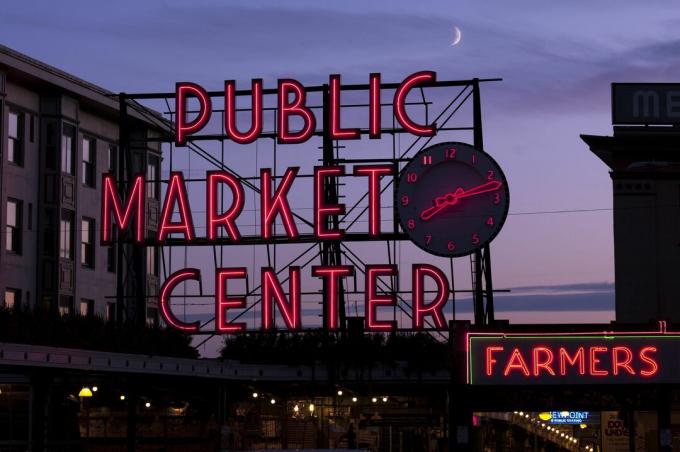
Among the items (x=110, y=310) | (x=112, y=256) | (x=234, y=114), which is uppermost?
(x=234, y=114)

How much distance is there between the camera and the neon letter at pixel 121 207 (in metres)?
47.6

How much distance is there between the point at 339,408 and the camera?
4772 centimetres

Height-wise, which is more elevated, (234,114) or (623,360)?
(234,114)

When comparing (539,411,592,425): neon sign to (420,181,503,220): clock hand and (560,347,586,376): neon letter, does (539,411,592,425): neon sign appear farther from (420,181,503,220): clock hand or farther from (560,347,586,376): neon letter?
(560,347,586,376): neon letter

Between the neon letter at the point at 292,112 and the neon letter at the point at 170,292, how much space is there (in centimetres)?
567

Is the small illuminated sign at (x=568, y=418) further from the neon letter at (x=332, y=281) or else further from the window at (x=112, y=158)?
the window at (x=112, y=158)

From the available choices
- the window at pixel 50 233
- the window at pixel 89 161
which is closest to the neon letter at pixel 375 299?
the window at pixel 50 233

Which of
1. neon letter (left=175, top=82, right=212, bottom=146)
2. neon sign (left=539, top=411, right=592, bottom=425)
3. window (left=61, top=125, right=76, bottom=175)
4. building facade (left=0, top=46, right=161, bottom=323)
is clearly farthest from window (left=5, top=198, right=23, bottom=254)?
neon sign (left=539, top=411, right=592, bottom=425)

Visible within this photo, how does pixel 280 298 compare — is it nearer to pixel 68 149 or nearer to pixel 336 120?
pixel 336 120

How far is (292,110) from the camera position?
47938 millimetres

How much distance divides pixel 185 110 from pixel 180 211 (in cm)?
373

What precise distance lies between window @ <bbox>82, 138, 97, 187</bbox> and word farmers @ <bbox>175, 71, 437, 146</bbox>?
8.63 metres

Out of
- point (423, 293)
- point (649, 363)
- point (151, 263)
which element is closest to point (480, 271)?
point (423, 293)

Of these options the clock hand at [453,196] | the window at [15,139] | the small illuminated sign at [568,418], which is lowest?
the small illuminated sign at [568,418]
